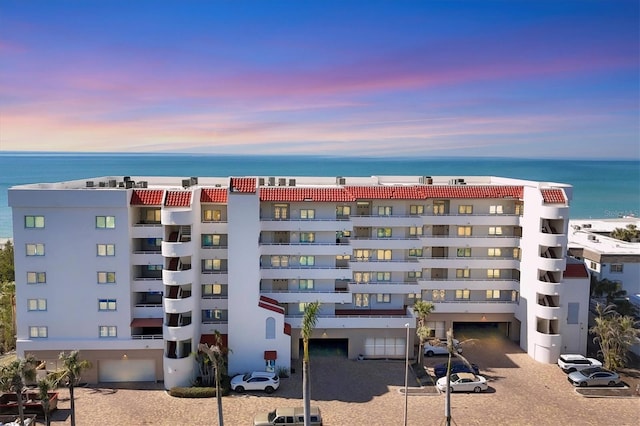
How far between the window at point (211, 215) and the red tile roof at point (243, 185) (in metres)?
2.94

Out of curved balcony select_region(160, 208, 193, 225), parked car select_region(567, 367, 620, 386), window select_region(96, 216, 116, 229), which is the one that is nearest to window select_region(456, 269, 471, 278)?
parked car select_region(567, 367, 620, 386)

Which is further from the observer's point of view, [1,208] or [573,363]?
[1,208]

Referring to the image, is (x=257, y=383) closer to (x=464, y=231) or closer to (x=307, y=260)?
(x=307, y=260)

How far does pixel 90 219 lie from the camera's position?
133 ft

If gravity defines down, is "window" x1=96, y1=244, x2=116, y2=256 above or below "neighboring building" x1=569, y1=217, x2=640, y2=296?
above

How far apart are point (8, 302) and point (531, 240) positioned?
164 feet

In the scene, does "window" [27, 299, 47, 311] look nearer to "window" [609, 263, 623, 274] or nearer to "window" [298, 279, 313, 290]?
"window" [298, 279, 313, 290]

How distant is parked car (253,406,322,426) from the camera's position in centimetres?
3400

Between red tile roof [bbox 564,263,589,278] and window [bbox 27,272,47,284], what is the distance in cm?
4599

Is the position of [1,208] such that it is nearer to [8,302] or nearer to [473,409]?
[8,302]

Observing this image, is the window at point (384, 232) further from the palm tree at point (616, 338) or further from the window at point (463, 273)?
the palm tree at point (616, 338)

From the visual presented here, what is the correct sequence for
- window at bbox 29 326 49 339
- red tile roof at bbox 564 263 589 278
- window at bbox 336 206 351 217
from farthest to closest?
window at bbox 336 206 351 217, red tile roof at bbox 564 263 589 278, window at bbox 29 326 49 339

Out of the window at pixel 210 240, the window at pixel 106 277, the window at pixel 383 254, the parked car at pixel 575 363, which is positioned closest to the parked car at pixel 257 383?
the window at pixel 210 240

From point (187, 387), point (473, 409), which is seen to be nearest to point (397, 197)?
point (473, 409)
